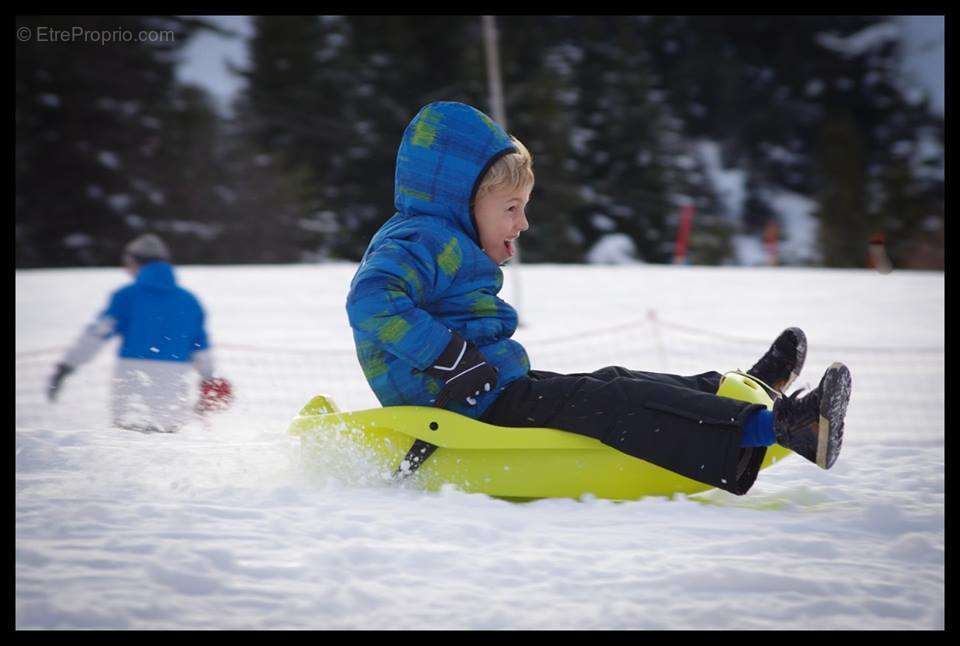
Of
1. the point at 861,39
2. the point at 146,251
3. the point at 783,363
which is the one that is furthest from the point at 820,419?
the point at 861,39

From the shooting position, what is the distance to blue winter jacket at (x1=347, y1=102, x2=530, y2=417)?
8.48 feet

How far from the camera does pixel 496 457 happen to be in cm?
269

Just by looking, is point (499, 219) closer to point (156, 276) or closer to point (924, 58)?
point (156, 276)

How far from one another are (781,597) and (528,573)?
53cm

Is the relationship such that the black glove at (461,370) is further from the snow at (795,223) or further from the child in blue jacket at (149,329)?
the snow at (795,223)

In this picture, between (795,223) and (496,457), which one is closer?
(496,457)

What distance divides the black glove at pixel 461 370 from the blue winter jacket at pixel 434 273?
3 cm

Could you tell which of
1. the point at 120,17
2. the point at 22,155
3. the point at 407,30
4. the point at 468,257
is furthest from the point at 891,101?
the point at 468,257

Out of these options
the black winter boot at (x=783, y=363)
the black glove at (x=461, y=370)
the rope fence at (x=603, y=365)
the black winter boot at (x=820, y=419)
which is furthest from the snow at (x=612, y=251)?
the black winter boot at (x=820, y=419)

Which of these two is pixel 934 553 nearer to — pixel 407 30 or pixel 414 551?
pixel 414 551

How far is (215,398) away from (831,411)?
240cm

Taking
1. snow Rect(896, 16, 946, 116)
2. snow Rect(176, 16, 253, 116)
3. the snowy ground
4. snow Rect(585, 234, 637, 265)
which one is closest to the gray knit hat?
the snowy ground

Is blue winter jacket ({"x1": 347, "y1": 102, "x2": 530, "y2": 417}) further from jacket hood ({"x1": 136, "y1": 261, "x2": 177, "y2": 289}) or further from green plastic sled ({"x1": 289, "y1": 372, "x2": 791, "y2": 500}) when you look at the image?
jacket hood ({"x1": 136, "y1": 261, "x2": 177, "y2": 289})

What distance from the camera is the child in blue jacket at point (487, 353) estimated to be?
8.26ft
